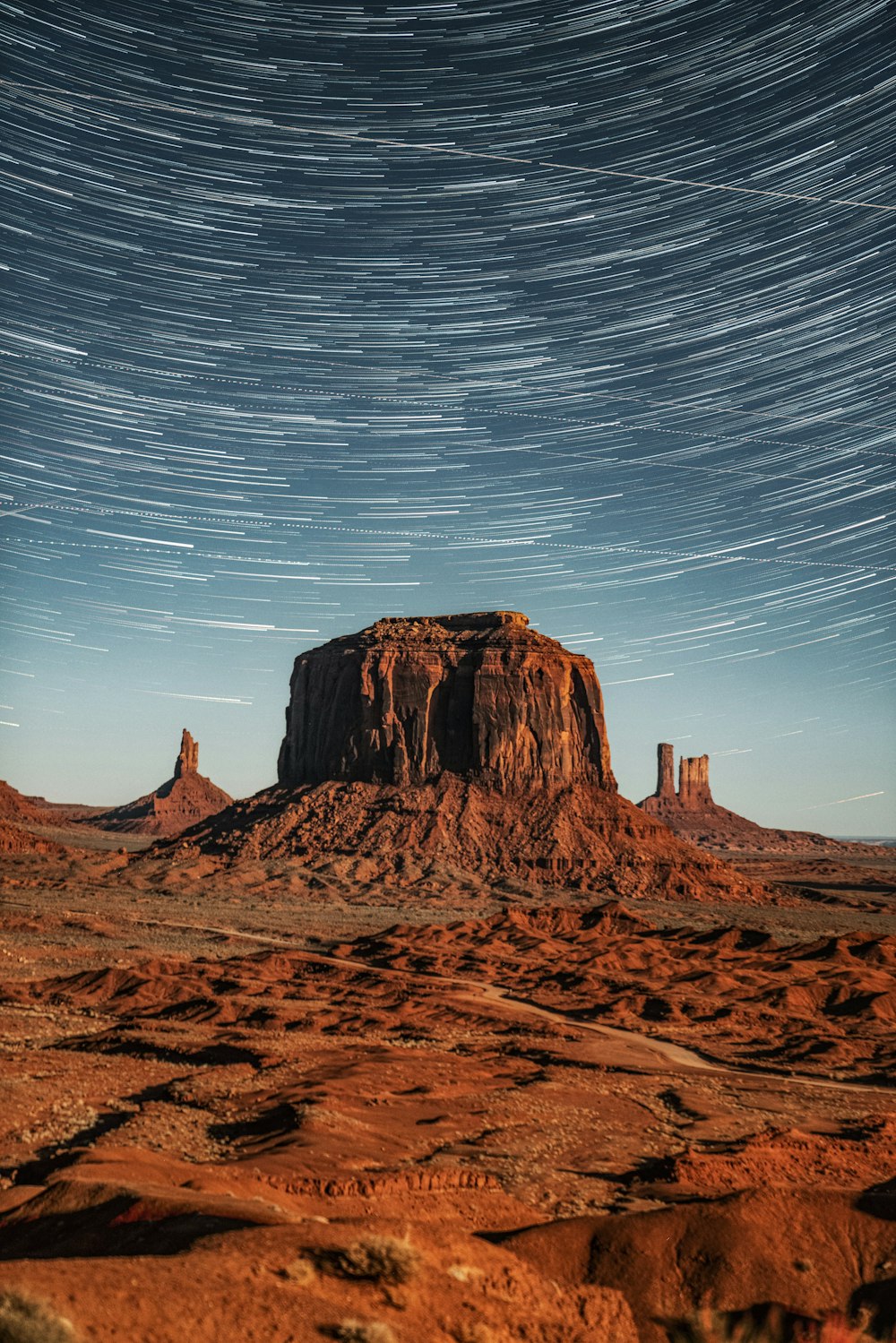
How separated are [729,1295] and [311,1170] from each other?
7439mm

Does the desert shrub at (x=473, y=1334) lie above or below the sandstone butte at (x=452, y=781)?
below

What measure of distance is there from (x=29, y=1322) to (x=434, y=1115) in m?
15.6

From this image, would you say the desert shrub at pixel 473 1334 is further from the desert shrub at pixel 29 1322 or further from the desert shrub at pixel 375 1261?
the desert shrub at pixel 29 1322

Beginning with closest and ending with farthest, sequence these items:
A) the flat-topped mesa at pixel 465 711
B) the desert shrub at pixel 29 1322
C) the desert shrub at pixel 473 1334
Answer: the desert shrub at pixel 29 1322 → the desert shrub at pixel 473 1334 → the flat-topped mesa at pixel 465 711

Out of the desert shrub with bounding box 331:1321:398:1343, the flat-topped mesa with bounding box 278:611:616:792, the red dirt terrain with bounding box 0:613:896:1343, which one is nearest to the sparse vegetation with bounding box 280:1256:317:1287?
the red dirt terrain with bounding box 0:613:896:1343

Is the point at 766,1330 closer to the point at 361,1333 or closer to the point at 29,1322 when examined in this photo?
the point at 361,1333

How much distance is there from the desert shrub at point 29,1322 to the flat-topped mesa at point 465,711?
100085mm

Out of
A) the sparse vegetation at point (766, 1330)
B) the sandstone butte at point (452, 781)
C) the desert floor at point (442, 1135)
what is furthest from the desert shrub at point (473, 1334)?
the sandstone butte at point (452, 781)

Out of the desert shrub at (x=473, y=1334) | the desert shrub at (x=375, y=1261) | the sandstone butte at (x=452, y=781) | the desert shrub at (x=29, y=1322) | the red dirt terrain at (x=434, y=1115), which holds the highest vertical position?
the sandstone butte at (x=452, y=781)

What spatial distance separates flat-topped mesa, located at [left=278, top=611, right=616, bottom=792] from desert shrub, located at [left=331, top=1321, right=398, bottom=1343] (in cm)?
9910

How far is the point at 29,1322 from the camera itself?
6242 millimetres

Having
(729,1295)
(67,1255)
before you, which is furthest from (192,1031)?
(729,1295)

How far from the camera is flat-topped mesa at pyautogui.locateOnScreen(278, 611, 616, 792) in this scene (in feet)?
354

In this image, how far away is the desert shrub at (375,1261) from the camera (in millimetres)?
8219
